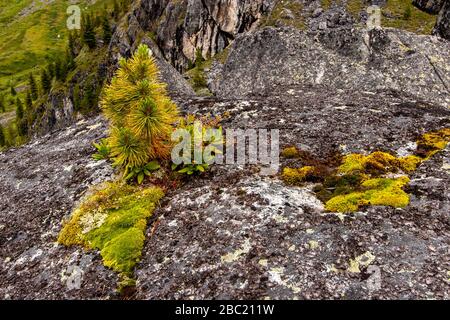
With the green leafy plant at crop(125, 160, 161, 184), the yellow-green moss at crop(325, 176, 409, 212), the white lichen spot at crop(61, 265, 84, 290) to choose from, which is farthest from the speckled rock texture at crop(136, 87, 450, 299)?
the white lichen spot at crop(61, 265, 84, 290)

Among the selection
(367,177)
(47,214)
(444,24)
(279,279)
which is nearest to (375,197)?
(367,177)

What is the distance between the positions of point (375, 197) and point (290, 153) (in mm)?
3447

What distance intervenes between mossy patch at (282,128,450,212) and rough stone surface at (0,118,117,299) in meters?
5.65

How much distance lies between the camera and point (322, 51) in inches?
891

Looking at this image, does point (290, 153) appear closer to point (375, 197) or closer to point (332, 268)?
point (375, 197)

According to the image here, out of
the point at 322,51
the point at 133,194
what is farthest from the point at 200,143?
the point at 322,51

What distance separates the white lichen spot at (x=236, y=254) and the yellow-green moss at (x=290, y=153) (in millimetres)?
4427

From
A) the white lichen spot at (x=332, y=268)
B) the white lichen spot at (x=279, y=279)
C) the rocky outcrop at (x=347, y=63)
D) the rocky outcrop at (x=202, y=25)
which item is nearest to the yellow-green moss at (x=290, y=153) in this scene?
the white lichen spot at (x=332, y=268)

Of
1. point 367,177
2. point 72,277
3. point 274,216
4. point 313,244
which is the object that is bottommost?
point 72,277

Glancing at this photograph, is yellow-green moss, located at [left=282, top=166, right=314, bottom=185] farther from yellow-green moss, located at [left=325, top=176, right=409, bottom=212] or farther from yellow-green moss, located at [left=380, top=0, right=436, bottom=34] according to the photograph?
yellow-green moss, located at [left=380, top=0, right=436, bottom=34]

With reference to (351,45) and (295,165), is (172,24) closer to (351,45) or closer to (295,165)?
(351,45)

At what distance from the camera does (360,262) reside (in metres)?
8.66

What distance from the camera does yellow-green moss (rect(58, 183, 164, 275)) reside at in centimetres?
995

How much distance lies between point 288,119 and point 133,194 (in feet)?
21.8
